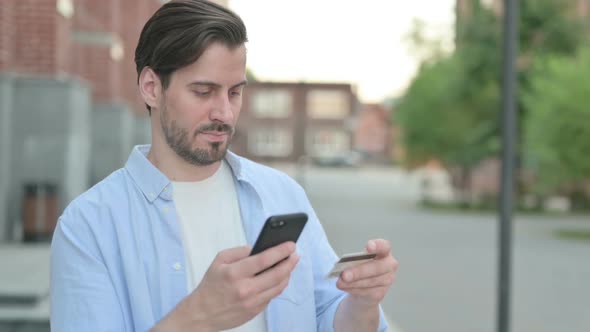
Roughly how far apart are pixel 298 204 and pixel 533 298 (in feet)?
32.1

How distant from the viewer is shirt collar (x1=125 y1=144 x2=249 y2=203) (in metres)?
2.03

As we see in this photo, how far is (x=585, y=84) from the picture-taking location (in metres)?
20.3

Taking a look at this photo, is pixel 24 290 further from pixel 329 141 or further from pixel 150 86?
pixel 329 141

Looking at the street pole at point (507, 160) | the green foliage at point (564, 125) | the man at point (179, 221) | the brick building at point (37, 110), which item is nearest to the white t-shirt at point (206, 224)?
the man at point (179, 221)

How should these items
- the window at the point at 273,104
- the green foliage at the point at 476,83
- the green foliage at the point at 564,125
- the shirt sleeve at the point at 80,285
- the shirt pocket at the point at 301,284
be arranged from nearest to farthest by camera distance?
the shirt sleeve at the point at 80,285, the shirt pocket at the point at 301,284, the green foliage at the point at 564,125, the green foliage at the point at 476,83, the window at the point at 273,104

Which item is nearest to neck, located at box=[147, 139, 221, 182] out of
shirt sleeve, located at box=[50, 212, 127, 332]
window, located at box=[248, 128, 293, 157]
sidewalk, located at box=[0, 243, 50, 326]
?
shirt sleeve, located at box=[50, 212, 127, 332]

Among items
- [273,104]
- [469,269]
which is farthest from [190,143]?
[273,104]

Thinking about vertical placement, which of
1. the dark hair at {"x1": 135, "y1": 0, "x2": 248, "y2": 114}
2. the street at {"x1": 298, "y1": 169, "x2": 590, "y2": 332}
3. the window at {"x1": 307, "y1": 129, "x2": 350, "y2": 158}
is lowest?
the window at {"x1": 307, "y1": 129, "x2": 350, "y2": 158}

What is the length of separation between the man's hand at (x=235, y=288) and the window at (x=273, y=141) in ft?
284

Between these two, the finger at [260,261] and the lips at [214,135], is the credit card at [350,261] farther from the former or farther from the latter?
the lips at [214,135]

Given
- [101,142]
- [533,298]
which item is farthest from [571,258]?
[101,142]

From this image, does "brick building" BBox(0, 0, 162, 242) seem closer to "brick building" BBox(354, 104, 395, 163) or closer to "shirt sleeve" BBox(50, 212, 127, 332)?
"shirt sleeve" BBox(50, 212, 127, 332)

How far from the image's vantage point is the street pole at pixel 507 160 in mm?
6008

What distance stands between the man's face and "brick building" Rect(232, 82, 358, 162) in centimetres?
8981
